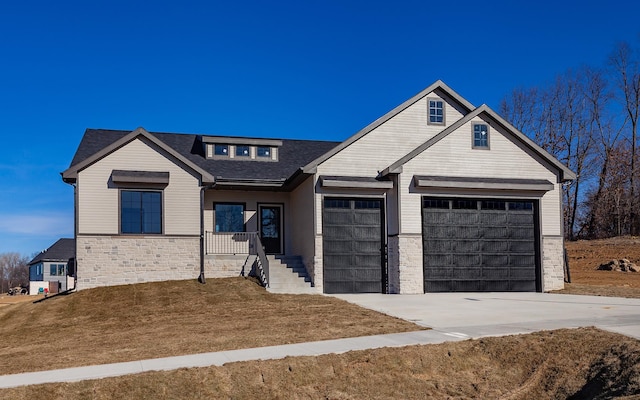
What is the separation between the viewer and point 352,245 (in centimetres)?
2100

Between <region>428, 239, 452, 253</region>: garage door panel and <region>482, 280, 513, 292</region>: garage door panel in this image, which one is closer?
<region>428, 239, 452, 253</region>: garage door panel

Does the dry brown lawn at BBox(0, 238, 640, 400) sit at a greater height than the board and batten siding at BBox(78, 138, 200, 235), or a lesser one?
lesser

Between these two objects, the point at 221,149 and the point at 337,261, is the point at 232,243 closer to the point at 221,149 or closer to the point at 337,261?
the point at 221,149

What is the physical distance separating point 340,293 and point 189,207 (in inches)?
254

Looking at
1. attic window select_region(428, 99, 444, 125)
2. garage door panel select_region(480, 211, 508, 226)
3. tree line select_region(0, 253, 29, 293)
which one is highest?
attic window select_region(428, 99, 444, 125)

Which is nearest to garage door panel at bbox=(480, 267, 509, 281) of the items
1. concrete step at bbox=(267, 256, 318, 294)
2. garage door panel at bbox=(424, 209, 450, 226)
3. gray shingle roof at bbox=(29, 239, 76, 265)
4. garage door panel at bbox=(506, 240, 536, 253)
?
garage door panel at bbox=(506, 240, 536, 253)

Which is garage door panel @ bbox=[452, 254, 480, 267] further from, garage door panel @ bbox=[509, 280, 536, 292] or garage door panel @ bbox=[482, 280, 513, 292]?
garage door panel @ bbox=[509, 280, 536, 292]

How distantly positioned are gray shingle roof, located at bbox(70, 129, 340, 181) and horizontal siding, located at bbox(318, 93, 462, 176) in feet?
7.43

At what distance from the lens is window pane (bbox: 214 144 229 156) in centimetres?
2550

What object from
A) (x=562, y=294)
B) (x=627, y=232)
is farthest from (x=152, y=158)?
(x=627, y=232)

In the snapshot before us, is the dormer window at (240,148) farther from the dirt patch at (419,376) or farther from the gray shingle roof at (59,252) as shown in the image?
the gray shingle roof at (59,252)

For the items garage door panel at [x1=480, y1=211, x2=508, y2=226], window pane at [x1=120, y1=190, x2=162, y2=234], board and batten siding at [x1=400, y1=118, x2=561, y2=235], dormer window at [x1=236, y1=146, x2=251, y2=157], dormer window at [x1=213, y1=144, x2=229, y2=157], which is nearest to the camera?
board and batten siding at [x1=400, y1=118, x2=561, y2=235]

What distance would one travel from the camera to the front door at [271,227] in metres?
24.4

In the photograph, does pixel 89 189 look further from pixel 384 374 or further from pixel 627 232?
pixel 627 232
